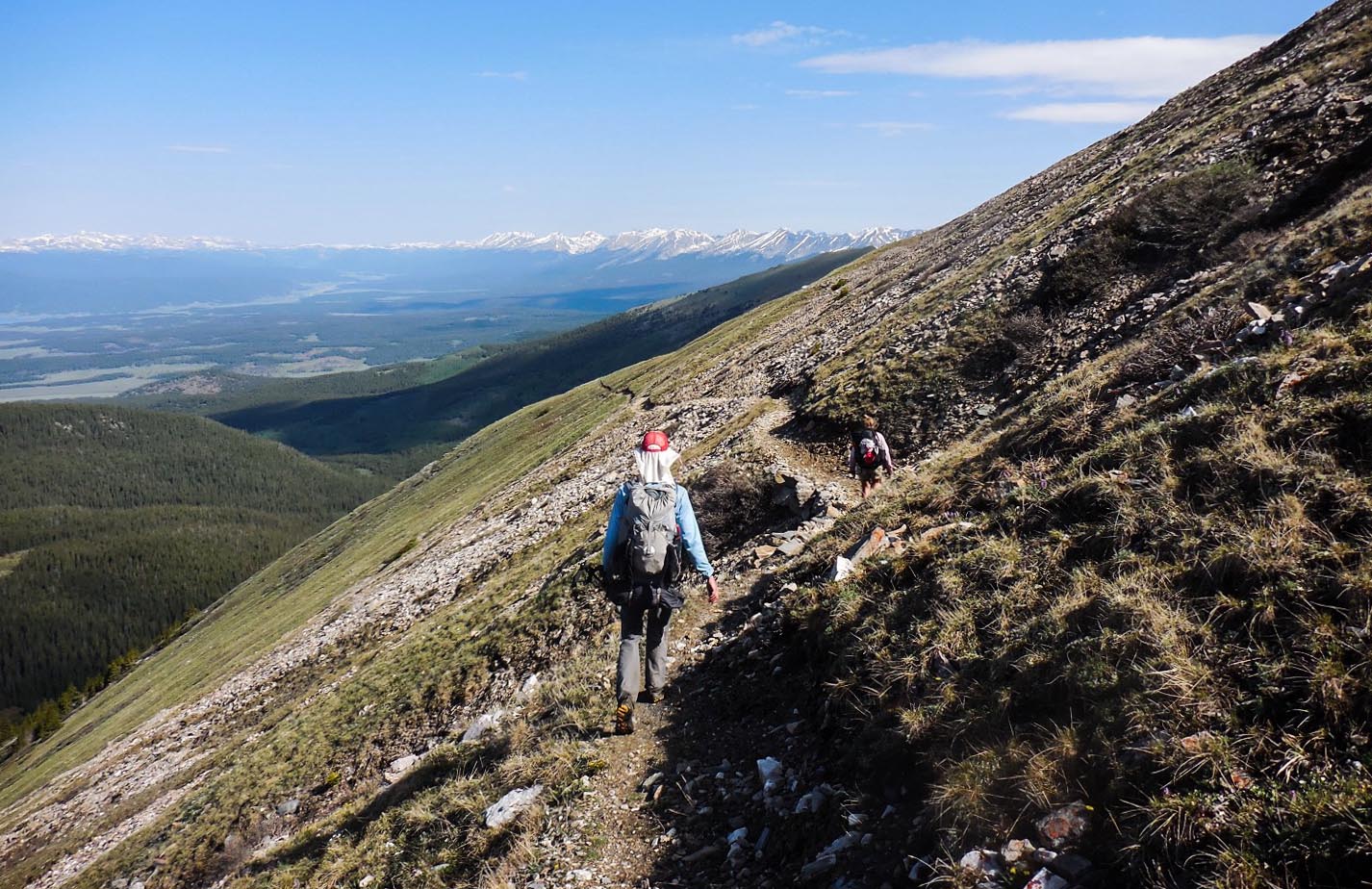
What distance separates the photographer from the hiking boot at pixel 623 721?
970cm

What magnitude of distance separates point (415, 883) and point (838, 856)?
566 centimetres

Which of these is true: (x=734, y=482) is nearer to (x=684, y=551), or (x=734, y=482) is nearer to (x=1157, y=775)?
(x=684, y=551)

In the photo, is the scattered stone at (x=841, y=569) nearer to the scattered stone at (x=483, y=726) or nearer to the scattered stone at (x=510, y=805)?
the scattered stone at (x=510, y=805)

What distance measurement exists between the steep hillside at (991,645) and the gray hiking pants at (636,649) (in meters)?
0.54

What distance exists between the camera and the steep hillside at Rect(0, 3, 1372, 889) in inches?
199

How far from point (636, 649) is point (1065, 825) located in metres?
6.16

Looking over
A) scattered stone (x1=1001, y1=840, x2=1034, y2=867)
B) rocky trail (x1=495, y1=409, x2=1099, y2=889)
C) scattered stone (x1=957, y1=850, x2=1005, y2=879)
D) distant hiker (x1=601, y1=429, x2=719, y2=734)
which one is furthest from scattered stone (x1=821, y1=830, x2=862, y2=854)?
distant hiker (x1=601, y1=429, x2=719, y2=734)

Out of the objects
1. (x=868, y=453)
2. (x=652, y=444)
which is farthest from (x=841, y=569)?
(x=868, y=453)

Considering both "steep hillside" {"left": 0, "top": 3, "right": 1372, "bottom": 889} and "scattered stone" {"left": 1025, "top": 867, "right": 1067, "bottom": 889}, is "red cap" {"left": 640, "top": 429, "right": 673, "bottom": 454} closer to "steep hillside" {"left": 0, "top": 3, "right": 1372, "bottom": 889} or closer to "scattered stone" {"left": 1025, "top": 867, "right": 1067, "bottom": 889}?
"steep hillside" {"left": 0, "top": 3, "right": 1372, "bottom": 889}

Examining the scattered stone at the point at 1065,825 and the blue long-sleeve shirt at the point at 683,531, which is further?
the blue long-sleeve shirt at the point at 683,531

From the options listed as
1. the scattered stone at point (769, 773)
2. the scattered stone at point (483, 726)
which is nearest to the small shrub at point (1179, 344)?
the scattered stone at point (769, 773)

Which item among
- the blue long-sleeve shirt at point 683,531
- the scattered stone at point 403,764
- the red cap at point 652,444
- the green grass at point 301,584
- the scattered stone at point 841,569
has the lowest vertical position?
the green grass at point 301,584

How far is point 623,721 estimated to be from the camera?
972cm

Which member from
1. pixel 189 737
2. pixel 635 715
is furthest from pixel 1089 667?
pixel 189 737
